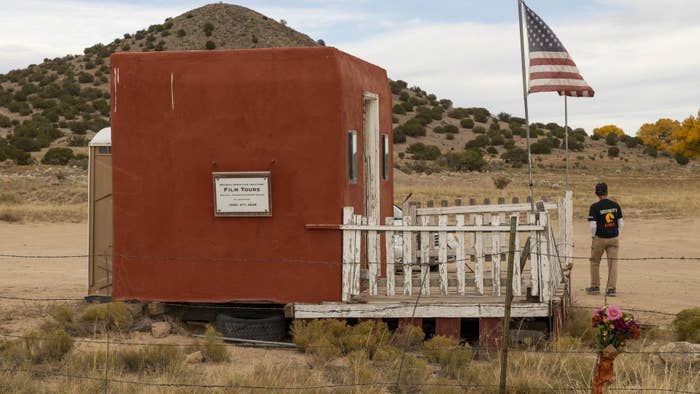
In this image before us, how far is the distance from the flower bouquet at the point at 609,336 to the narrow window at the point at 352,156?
14.4ft

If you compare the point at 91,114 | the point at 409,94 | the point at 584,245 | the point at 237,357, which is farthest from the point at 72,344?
the point at 409,94

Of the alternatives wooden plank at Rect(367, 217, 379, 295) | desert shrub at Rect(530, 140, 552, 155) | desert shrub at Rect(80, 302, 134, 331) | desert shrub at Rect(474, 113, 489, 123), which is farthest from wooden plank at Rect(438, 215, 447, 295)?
desert shrub at Rect(474, 113, 489, 123)

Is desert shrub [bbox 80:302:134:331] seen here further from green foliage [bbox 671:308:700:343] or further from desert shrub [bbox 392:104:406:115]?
desert shrub [bbox 392:104:406:115]

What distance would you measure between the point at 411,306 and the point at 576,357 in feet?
6.14

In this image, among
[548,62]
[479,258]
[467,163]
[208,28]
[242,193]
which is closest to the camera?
[479,258]

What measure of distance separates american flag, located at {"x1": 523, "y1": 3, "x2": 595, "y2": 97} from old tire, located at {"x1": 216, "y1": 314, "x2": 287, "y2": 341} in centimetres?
399

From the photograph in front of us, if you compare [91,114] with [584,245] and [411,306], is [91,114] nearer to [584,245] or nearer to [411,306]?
[584,245]

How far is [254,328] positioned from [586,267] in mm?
9684

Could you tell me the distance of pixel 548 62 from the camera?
11.6 metres

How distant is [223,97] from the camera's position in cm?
1065

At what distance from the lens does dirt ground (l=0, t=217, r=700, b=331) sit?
13773 mm

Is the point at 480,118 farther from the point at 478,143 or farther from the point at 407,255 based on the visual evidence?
the point at 407,255

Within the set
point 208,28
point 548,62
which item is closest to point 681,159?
point 208,28

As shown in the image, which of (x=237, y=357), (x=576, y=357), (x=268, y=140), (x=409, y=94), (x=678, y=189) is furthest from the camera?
(x=409, y=94)
